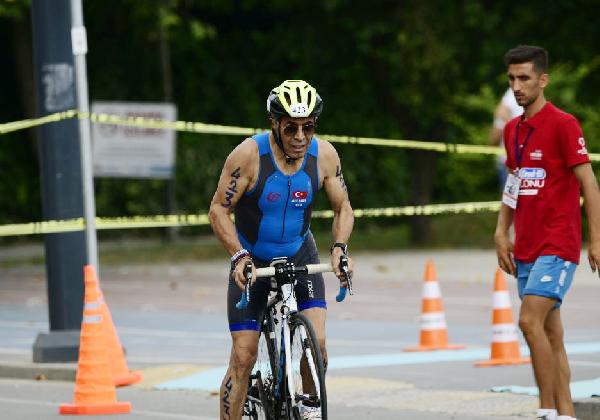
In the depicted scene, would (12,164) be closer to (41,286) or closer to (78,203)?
(41,286)

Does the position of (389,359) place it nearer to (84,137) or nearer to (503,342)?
(503,342)

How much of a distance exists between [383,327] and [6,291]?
7610mm

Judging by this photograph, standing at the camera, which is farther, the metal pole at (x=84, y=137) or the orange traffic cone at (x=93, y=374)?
the metal pole at (x=84, y=137)

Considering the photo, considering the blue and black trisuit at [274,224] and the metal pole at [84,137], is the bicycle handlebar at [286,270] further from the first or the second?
the metal pole at [84,137]

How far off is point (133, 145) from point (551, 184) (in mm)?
20879

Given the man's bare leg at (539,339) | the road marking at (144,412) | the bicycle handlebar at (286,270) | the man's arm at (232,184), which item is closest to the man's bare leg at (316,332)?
the bicycle handlebar at (286,270)

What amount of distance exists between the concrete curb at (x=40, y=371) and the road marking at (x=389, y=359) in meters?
1.03

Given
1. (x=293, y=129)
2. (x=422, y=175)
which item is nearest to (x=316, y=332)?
(x=293, y=129)

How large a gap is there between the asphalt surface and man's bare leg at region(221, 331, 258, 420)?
6.09 feet

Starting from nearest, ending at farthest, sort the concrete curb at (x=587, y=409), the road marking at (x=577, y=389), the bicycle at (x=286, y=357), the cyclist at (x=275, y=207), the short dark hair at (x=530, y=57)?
the bicycle at (x=286, y=357), the cyclist at (x=275, y=207), the short dark hair at (x=530, y=57), the concrete curb at (x=587, y=409), the road marking at (x=577, y=389)

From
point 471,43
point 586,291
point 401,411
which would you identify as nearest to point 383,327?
point 586,291

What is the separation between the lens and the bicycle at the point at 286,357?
7707 millimetres

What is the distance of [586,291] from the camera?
1875 centimetres

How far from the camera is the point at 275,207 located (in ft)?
26.7
